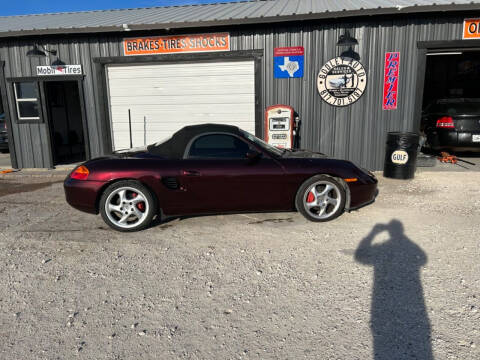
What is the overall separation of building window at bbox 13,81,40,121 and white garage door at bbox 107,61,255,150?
1893mm

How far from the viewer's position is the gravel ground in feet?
7.20

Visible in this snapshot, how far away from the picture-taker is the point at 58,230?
4355mm

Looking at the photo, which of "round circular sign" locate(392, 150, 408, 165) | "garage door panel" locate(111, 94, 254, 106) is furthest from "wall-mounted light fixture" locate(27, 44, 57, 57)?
"round circular sign" locate(392, 150, 408, 165)

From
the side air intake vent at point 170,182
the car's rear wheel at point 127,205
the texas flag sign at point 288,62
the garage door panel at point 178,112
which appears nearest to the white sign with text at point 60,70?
the garage door panel at point 178,112

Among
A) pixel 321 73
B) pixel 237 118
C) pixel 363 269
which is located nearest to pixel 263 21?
pixel 321 73

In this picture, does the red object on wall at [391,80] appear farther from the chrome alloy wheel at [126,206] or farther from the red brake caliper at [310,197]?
the chrome alloy wheel at [126,206]

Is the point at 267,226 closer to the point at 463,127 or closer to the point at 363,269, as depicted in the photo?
the point at 363,269

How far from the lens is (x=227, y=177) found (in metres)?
4.19

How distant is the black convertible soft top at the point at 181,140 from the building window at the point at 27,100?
5.93 metres

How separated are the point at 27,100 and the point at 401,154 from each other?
893 cm

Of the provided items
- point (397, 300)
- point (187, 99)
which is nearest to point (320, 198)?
point (397, 300)

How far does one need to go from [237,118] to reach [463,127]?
5479 mm

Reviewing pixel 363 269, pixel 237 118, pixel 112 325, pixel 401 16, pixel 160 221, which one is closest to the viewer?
pixel 112 325

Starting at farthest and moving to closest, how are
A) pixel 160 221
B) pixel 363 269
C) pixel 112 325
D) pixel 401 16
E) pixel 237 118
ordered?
pixel 237 118 → pixel 401 16 → pixel 160 221 → pixel 363 269 → pixel 112 325
